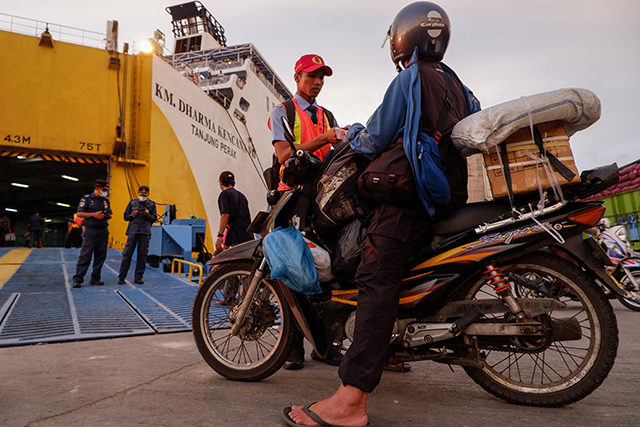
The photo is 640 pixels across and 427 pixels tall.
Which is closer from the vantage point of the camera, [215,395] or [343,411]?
[343,411]

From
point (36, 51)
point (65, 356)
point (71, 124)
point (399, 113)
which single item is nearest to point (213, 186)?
point (71, 124)

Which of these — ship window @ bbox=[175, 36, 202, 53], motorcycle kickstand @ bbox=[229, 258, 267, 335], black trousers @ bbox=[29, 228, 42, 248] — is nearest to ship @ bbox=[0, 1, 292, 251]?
black trousers @ bbox=[29, 228, 42, 248]

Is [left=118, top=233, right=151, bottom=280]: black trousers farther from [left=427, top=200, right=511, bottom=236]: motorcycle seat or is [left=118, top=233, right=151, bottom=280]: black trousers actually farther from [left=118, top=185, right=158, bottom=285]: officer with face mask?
[left=427, top=200, right=511, bottom=236]: motorcycle seat

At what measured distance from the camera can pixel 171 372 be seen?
2408 mm

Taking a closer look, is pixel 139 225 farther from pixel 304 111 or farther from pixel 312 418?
pixel 312 418

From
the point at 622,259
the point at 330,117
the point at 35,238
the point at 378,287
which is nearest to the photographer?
the point at 378,287

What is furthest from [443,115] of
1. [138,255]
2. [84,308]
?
[138,255]

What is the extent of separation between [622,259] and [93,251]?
7.99 meters

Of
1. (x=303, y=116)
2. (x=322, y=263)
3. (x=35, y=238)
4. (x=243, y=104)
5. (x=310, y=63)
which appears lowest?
(x=322, y=263)

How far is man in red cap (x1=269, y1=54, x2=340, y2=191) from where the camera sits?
2.68 metres

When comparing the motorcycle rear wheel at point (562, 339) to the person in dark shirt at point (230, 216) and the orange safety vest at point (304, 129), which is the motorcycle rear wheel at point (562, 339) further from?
the person in dark shirt at point (230, 216)

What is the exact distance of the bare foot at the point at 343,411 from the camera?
1590 mm

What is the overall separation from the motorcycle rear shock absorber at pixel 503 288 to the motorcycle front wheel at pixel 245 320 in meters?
1.08

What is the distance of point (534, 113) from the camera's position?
1.60m
